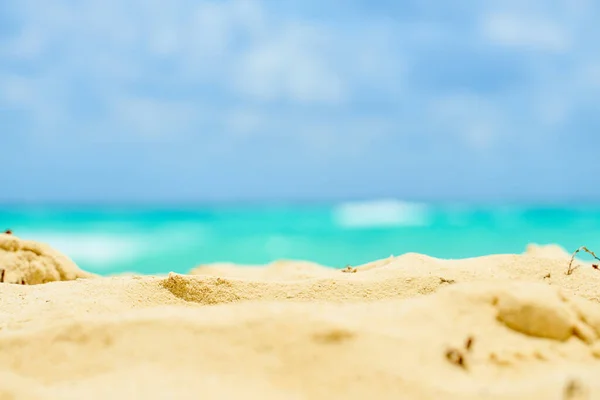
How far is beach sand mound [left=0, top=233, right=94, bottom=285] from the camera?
4017mm

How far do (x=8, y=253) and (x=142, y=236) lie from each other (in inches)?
714

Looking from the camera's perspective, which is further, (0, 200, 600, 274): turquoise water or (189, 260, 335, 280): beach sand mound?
(0, 200, 600, 274): turquoise water

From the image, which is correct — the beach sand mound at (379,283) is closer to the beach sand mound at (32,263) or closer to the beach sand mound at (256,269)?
the beach sand mound at (32,263)

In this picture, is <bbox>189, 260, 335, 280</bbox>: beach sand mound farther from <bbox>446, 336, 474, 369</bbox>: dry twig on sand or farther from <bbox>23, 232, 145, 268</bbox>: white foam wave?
<bbox>23, 232, 145, 268</bbox>: white foam wave

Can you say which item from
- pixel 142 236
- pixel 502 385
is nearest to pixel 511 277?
pixel 502 385

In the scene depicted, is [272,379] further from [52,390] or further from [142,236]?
[142,236]

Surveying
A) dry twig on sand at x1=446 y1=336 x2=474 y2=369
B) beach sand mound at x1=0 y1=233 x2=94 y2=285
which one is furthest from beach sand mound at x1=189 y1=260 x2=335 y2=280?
dry twig on sand at x1=446 y1=336 x2=474 y2=369

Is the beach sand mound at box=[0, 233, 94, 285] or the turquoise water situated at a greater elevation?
the turquoise water

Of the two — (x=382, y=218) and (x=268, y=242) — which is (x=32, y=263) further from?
(x=382, y=218)

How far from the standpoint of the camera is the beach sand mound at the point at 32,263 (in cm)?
402

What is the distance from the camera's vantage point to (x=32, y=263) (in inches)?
161

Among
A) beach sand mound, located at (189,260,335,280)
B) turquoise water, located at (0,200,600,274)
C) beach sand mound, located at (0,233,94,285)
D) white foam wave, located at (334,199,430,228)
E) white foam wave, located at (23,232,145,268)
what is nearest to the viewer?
beach sand mound, located at (0,233,94,285)

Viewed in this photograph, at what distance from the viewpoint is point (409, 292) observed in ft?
9.84

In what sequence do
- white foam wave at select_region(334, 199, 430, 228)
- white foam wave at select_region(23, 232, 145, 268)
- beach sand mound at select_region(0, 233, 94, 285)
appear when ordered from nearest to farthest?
1. beach sand mound at select_region(0, 233, 94, 285)
2. white foam wave at select_region(23, 232, 145, 268)
3. white foam wave at select_region(334, 199, 430, 228)
